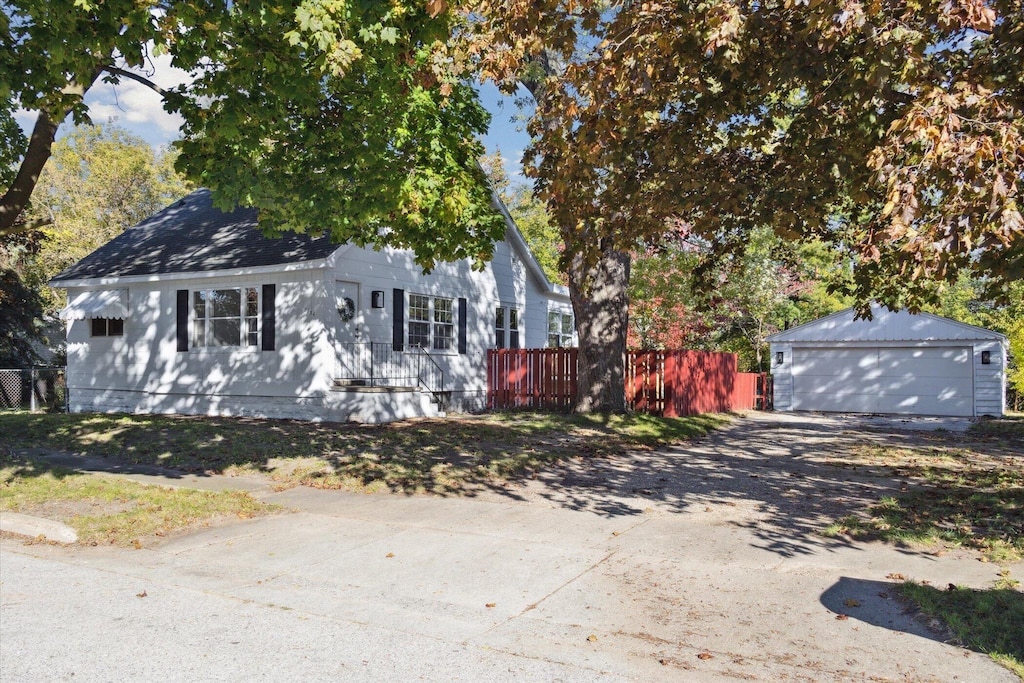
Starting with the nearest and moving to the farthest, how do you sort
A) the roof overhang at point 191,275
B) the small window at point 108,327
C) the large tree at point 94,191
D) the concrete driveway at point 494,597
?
the concrete driveway at point 494,597 < the roof overhang at point 191,275 < the small window at point 108,327 < the large tree at point 94,191

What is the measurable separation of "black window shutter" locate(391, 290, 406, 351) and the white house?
1.2 inches

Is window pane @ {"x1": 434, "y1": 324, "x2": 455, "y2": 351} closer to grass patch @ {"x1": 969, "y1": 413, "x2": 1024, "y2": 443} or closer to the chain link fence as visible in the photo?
the chain link fence

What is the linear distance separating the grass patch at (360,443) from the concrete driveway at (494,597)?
4.74 feet

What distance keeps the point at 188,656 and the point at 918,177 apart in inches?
248

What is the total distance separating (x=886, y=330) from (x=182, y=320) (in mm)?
21016

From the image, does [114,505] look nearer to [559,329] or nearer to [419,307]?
[419,307]

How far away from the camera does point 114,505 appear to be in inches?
339

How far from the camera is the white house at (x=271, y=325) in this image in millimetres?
17844

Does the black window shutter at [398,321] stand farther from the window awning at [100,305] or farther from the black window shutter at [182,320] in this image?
the window awning at [100,305]

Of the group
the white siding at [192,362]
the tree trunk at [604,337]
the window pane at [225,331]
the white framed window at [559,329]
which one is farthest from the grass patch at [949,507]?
the white framed window at [559,329]

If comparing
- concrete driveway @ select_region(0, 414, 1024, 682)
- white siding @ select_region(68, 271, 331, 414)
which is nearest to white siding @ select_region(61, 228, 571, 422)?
white siding @ select_region(68, 271, 331, 414)

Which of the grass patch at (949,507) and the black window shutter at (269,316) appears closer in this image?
the grass patch at (949,507)

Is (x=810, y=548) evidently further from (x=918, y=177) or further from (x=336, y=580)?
(x=336, y=580)

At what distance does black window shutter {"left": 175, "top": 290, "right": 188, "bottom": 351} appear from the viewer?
1961 cm
